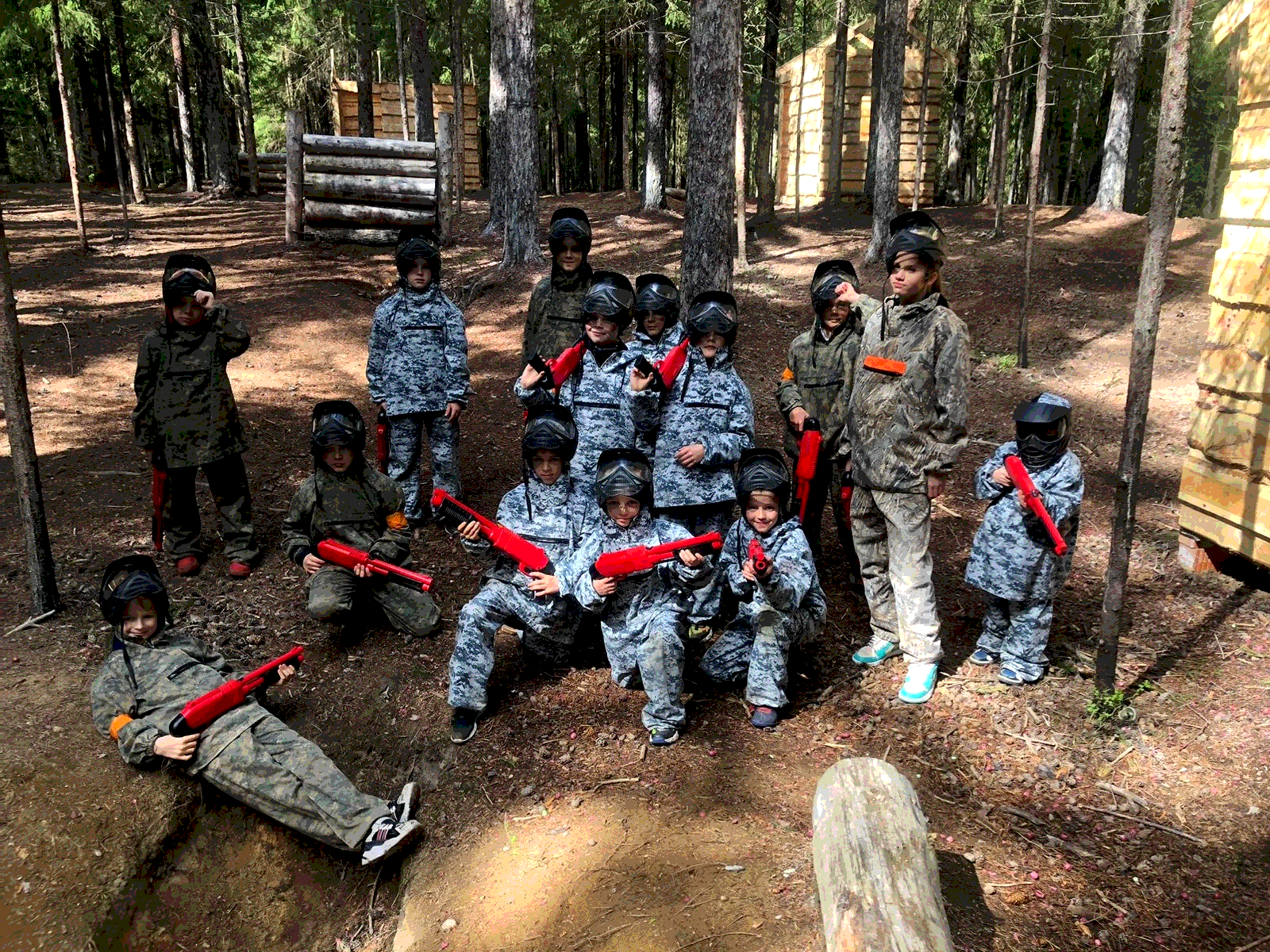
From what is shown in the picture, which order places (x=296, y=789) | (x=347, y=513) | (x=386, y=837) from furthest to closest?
1. (x=347, y=513)
2. (x=296, y=789)
3. (x=386, y=837)

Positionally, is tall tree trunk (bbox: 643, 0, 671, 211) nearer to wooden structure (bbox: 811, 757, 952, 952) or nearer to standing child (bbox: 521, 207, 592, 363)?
standing child (bbox: 521, 207, 592, 363)

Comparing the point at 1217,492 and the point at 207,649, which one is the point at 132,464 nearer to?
the point at 207,649

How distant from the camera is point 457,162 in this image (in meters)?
21.1

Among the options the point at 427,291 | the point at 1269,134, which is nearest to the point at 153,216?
the point at 427,291

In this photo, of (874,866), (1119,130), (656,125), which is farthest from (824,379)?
(656,125)

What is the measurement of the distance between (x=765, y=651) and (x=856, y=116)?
63.2 feet

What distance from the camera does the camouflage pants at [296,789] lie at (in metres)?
4.57

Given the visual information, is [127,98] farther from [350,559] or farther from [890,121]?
[350,559]

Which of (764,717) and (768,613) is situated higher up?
(768,613)

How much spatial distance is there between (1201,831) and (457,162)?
2048 centimetres

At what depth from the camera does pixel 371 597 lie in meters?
6.07

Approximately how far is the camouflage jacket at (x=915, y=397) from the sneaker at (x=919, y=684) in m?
1.07

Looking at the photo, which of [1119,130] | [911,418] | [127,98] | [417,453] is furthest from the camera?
[127,98]

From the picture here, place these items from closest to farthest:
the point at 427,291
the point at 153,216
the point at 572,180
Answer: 1. the point at 427,291
2. the point at 153,216
3. the point at 572,180
